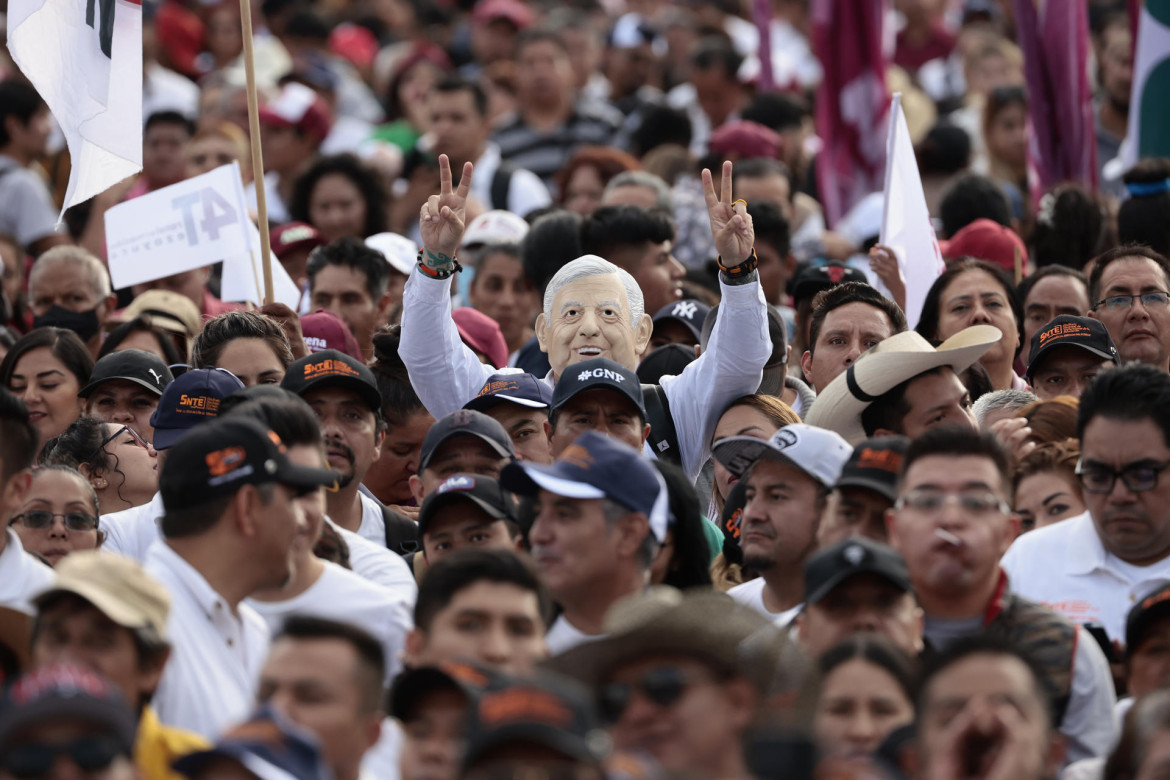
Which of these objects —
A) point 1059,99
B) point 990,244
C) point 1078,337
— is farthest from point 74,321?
point 1059,99

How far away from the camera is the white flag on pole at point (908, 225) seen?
8.41 m

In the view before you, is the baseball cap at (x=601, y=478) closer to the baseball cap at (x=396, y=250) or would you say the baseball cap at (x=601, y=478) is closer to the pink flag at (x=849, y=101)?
the baseball cap at (x=396, y=250)

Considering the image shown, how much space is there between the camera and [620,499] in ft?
17.1

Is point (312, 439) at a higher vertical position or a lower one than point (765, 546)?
higher

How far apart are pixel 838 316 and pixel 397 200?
510 centimetres

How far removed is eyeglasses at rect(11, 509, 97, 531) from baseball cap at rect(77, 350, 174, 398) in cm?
118

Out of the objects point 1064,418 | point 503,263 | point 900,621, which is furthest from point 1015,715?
point 503,263

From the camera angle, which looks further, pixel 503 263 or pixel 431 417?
pixel 503 263

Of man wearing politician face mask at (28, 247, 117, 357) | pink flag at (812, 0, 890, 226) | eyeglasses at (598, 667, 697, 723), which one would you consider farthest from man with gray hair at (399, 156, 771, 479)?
pink flag at (812, 0, 890, 226)

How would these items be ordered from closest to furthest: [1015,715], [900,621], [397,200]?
[1015,715]
[900,621]
[397,200]

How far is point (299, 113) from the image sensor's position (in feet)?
41.2

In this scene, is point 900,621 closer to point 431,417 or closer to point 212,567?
point 212,567

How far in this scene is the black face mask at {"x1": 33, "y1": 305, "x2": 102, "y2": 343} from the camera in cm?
868

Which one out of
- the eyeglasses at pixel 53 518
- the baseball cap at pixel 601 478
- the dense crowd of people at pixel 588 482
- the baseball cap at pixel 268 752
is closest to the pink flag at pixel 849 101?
the dense crowd of people at pixel 588 482
